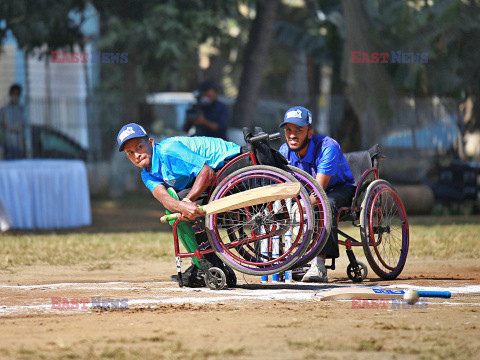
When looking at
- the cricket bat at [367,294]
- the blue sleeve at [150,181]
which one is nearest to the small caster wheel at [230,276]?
the blue sleeve at [150,181]

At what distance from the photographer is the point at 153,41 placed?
20172mm

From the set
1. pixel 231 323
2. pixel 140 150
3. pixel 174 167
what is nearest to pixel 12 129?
pixel 140 150

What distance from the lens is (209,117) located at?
15.2m

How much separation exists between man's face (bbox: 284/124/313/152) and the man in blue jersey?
0.73 metres

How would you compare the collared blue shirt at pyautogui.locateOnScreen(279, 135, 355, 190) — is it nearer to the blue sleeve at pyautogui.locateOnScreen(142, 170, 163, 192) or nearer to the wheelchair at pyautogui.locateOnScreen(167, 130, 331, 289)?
the wheelchair at pyautogui.locateOnScreen(167, 130, 331, 289)

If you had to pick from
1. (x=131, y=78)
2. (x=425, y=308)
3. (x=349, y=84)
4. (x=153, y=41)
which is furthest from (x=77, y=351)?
(x=131, y=78)

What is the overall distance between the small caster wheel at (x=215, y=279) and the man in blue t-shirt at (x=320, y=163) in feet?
2.89

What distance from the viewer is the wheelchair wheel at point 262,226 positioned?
6824 mm

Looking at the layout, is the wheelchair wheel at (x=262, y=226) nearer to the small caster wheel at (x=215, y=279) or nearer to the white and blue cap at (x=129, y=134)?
the small caster wheel at (x=215, y=279)

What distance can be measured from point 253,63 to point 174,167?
1514 cm

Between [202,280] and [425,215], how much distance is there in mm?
10897

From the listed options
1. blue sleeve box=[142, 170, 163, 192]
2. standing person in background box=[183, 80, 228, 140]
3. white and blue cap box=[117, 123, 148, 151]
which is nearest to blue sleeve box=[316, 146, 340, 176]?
blue sleeve box=[142, 170, 163, 192]

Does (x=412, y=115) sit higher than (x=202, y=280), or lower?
higher

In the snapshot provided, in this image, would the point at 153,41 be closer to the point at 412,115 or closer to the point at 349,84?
the point at 349,84
